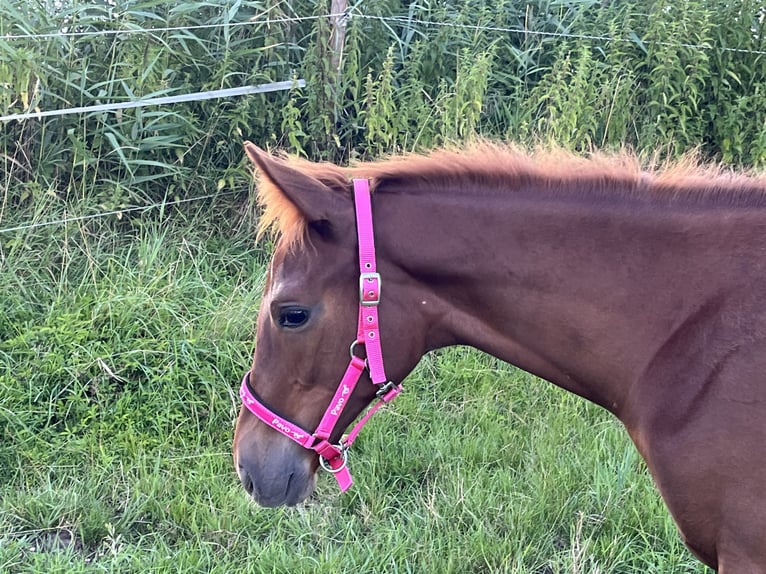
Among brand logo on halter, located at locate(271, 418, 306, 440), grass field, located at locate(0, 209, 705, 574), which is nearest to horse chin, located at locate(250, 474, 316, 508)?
brand logo on halter, located at locate(271, 418, 306, 440)

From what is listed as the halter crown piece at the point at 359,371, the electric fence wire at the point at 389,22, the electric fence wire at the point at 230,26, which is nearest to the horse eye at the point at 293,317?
the halter crown piece at the point at 359,371

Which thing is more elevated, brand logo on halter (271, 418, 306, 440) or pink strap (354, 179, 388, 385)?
pink strap (354, 179, 388, 385)

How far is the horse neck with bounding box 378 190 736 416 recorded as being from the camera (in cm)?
171

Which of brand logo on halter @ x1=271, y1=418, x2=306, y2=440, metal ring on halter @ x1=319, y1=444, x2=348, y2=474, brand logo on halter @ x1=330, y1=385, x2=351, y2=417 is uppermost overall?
brand logo on halter @ x1=330, y1=385, x2=351, y2=417

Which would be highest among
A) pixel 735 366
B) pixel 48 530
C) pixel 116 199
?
pixel 735 366

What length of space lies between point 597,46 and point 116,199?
10.2 feet

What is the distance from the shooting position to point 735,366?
160 centimetres

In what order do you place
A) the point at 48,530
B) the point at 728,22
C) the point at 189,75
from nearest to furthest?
the point at 48,530, the point at 189,75, the point at 728,22

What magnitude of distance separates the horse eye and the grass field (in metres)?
1.27

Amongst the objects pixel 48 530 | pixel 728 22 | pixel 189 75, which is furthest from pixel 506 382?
pixel 728 22

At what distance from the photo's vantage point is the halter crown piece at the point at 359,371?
1732 millimetres

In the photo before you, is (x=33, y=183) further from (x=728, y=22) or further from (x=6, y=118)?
(x=728, y=22)

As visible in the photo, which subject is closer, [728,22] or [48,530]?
[48,530]

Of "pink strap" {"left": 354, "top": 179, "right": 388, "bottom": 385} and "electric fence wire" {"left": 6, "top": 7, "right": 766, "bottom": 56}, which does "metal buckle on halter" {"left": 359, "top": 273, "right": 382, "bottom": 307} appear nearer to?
"pink strap" {"left": 354, "top": 179, "right": 388, "bottom": 385}
